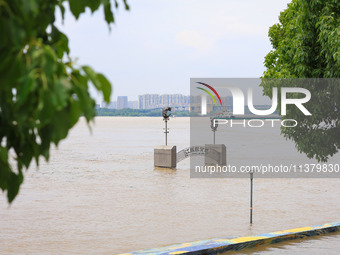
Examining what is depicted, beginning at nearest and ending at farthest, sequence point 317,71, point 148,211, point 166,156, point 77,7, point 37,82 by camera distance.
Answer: point 37,82 < point 77,7 < point 317,71 < point 148,211 < point 166,156

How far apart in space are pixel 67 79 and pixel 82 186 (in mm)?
23532

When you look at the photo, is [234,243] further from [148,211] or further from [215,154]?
[215,154]

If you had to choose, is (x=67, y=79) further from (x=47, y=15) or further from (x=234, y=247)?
(x=234, y=247)

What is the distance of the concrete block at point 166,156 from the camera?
109 feet

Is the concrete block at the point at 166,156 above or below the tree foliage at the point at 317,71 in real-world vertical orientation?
below

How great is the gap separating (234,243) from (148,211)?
22.2 ft

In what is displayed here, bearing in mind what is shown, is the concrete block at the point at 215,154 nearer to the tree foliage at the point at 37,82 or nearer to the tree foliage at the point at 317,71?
the tree foliage at the point at 317,71

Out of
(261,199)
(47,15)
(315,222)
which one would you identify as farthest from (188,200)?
(47,15)

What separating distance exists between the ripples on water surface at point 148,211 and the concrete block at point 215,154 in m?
3.70

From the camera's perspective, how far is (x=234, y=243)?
1208cm

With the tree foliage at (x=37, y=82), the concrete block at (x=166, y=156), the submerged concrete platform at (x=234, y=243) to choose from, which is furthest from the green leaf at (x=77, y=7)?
the concrete block at (x=166, y=156)

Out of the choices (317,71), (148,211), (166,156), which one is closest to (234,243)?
(317,71)

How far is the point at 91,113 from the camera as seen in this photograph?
2520 millimetres

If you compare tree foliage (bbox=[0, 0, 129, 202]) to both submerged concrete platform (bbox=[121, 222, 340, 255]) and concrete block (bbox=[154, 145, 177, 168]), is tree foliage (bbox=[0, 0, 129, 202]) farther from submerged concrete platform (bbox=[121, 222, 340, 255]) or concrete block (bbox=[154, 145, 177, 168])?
concrete block (bbox=[154, 145, 177, 168])
